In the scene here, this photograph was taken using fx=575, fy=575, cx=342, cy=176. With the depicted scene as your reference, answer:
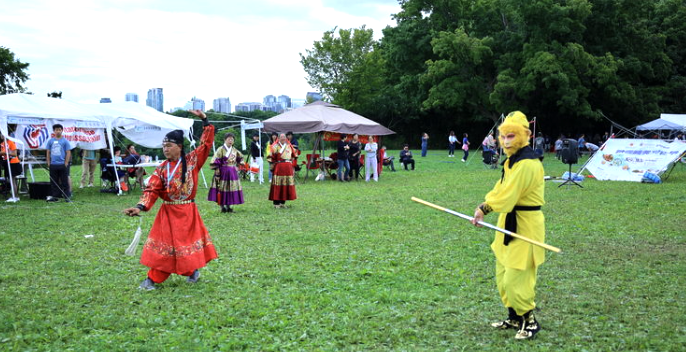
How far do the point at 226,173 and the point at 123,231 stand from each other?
273 centimetres

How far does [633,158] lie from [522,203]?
16.2 meters

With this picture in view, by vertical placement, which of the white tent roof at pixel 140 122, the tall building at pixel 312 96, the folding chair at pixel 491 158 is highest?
the tall building at pixel 312 96

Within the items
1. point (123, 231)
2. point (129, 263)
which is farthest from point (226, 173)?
point (129, 263)

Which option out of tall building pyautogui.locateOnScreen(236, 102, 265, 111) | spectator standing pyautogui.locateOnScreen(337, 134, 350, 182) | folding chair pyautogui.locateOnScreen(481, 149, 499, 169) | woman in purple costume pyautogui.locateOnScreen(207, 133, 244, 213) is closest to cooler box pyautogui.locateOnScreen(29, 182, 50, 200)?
woman in purple costume pyautogui.locateOnScreen(207, 133, 244, 213)

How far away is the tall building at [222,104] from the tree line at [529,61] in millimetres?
13093

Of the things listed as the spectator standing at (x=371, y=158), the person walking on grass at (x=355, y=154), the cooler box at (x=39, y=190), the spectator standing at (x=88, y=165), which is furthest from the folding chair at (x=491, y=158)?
the cooler box at (x=39, y=190)

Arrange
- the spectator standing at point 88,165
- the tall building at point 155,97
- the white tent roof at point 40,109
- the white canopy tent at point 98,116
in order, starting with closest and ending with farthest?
1. the white tent roof at point 40,109
2. the white canopy tent at point 98,116
3. the spectator standing at point 88,165
4. the tall building at point 155,97

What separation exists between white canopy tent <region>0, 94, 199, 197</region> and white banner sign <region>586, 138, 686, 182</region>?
1341cm

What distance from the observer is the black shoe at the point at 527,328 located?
466 centimetres

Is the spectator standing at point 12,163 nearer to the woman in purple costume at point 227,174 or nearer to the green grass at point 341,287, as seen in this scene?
the green grass at point 341,287

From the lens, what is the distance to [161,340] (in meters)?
4.71

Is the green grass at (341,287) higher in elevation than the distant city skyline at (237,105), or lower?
lower

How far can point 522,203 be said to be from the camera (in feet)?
15.3

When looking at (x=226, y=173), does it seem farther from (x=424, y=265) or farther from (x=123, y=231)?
(x=424, y=265)
